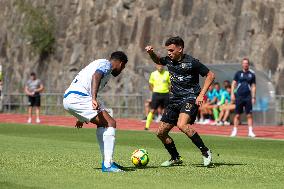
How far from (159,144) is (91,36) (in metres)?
23.8

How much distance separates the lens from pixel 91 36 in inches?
1743

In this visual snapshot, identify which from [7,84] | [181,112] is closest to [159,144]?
[181,112]

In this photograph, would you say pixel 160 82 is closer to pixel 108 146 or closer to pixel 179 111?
pixel 179 111

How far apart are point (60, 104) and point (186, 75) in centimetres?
2975

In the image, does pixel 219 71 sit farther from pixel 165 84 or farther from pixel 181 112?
pixel 181 112

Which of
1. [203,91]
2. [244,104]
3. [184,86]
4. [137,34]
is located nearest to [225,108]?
[244,104]

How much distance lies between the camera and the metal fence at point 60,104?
39.2 meters

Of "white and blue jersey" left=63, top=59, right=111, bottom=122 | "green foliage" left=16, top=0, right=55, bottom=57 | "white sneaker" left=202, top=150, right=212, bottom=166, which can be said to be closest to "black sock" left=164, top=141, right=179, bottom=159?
"white sneaker" left=202, top=150, right=212, bottom=166

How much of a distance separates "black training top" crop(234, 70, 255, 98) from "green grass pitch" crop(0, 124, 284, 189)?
2.20 m

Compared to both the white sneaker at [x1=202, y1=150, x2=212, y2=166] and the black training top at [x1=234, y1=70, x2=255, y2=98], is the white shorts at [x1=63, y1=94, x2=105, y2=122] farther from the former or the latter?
the black training top at [x1=234, y1=70, x2=255, y2=98]

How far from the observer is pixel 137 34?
4169cm

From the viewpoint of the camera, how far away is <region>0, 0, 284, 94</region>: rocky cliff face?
34438 millimetres

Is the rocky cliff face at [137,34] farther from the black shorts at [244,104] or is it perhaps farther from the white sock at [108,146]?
the white sock at [108,146]

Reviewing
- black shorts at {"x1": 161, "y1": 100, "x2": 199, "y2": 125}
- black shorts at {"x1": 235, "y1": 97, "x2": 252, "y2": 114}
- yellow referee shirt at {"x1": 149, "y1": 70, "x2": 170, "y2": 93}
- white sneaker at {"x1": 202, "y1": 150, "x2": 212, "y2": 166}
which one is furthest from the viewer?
yellow referee shirt at {"x1": 149, "y1": 70, "x2": 170, "y2": 93}
